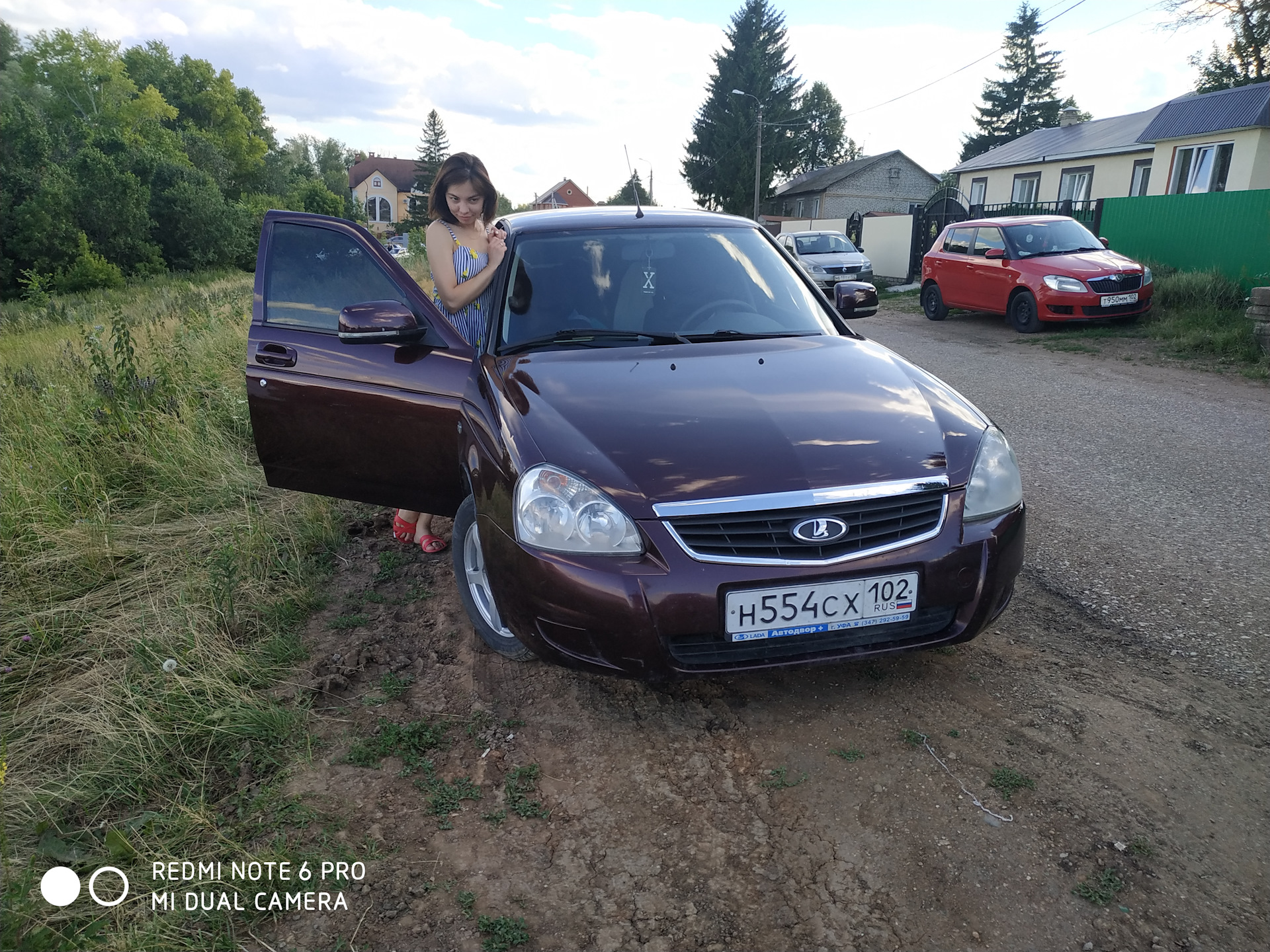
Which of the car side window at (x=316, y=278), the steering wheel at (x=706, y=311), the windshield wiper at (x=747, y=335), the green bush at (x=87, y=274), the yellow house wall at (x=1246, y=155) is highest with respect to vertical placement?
the yellow house wall at (x=1246, y=155)

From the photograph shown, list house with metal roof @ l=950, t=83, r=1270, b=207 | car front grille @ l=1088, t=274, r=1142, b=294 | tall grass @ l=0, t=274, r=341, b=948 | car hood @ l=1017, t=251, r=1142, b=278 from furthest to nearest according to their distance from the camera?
house with metal roof @ l=950, t=83, r=1270, b=207 < car hood @ l=1017, t=251, r=1142, b=278 < car front grille @ l=1088, t=274, r=1142, b=294 < tall grass @ l=0, t=274, r=341, b=948

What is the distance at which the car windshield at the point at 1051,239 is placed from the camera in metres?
13.0

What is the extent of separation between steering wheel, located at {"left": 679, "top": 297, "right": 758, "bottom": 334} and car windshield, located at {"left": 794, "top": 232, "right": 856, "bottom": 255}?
18.6m

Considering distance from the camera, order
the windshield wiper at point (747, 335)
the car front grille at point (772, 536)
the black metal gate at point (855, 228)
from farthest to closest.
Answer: the black metal gate at point (855, 228)
the windshield wiper at point (747, 335)
the car front grille at point (772, 536)

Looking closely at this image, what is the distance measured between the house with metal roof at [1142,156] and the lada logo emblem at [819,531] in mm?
19911

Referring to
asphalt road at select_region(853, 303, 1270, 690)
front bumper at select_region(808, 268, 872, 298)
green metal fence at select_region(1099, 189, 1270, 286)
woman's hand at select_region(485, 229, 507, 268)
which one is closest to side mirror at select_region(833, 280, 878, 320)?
asphalt road at select_region(853, 303, 1270, 690)

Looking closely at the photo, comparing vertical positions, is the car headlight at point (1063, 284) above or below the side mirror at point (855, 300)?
below

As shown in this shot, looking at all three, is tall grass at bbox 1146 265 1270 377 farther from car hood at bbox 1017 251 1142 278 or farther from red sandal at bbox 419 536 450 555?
red sandal at bbox 419 536 450 555

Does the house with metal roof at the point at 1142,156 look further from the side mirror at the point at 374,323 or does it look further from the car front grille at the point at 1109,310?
the side mirror at the point at 374,323

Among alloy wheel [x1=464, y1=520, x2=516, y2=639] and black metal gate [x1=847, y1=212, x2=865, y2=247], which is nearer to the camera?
alloy wheel [x1=464, y1=520, x2=516, y2=639]

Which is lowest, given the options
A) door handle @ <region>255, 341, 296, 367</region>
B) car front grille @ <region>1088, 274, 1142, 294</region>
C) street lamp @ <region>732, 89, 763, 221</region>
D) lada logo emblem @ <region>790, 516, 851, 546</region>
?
car front grille @ <region>1088, 274, 1142, 294</region>

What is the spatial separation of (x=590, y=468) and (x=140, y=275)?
150 feet

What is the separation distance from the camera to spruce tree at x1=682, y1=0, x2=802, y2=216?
56000 millimetres

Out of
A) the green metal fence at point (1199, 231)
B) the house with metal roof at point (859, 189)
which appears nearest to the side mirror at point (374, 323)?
the green metal fence at point (1199, 231)
